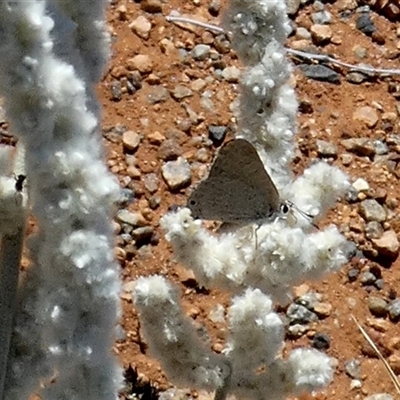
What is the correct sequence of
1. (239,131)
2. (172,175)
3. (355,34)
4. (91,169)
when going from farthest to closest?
(355,34) → (172,175) → (239,131) → (91,169)

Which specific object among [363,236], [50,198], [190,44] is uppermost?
[50,198]

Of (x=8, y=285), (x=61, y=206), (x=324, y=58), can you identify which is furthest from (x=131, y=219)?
(x=61, y=206)

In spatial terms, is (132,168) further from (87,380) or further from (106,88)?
(87,380)

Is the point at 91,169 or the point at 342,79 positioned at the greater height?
the point at 91,169

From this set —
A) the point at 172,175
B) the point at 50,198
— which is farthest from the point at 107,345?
the point at 172,175

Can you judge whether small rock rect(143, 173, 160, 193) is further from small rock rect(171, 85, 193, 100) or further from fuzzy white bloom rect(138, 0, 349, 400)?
Answer: fuzzy white bloom rect(138, 0, 349, 400)
